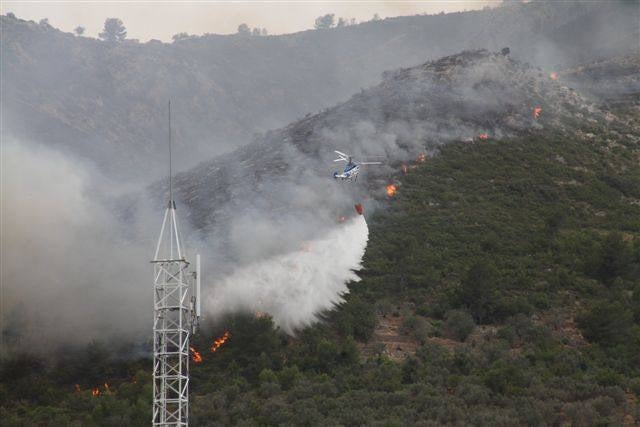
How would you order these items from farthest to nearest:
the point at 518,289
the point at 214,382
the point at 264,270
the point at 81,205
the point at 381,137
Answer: the point at 381,137 → the point at 81,205 → the point at 518,289 → the point at 264,270 → the point at 214,382

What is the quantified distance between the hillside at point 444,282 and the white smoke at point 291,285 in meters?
1.53

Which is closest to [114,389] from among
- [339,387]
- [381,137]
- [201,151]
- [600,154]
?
[339,387]

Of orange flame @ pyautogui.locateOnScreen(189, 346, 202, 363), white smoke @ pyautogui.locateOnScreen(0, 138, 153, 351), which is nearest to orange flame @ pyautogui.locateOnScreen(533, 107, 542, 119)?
white smoke @ pyautogui.locateOnScreen(0, 138, 153, 351)

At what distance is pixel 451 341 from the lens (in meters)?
64.2

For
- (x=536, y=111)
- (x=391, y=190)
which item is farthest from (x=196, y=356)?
(x=536, y=111)

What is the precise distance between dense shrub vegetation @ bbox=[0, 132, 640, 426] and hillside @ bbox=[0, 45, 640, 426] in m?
0.17

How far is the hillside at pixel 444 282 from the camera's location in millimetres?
50375

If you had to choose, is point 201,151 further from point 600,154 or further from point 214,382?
point 214,382

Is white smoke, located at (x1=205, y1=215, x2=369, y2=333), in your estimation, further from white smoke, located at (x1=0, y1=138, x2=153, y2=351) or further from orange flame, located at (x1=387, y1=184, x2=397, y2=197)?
orange flame, located at (x1=387, y1=184, x2=397, y2=197)

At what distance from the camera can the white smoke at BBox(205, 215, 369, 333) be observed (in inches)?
2516

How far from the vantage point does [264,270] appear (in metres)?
65.8

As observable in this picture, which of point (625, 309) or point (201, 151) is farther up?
point (201, 151)

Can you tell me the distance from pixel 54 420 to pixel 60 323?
39.7ft

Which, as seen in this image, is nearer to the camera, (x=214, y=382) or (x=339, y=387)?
(x=339, y=387)
